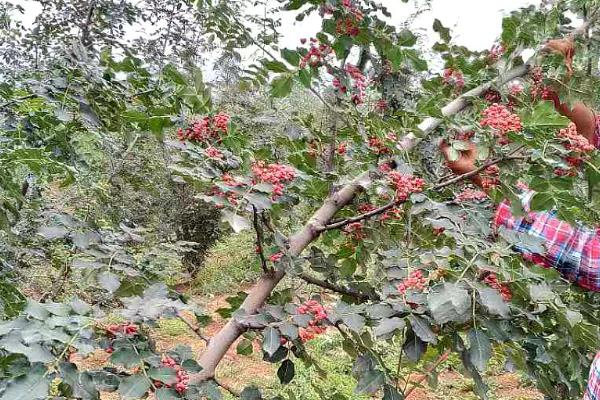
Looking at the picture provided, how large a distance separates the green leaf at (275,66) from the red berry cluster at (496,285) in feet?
2.20

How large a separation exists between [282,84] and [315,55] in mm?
106

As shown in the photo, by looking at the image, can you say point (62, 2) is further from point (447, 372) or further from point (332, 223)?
point (447, 372)

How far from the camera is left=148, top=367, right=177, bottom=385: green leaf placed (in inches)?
34.1

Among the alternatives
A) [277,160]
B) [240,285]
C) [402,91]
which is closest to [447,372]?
[240,285]

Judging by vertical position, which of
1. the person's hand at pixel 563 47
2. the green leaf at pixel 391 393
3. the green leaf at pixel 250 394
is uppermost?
the person's hand at pixel 563 47

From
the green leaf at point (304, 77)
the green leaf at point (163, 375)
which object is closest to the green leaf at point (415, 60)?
the green leaf at point (304, 77)

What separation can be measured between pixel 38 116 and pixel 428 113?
971mm

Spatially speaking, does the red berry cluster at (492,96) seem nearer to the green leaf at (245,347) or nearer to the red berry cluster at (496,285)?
the red berry cluster at (496,285)

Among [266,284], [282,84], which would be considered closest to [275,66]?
[282,84]

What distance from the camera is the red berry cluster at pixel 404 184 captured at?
1.10 meters

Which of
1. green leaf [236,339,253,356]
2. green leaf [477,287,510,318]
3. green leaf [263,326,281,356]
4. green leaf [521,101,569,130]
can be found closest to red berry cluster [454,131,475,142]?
green leaf [521,101,569,130]

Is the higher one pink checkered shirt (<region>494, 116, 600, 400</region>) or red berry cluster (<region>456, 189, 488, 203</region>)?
red berry cluster (<region>456, 189, 488, 203</region>)

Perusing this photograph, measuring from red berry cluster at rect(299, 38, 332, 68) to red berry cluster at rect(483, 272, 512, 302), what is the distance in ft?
2.14

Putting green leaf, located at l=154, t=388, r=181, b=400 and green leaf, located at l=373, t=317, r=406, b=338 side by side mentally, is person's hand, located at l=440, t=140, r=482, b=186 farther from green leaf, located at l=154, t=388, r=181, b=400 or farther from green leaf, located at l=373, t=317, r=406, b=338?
green leaf, located at l=154, t=388, r=181, b=400
